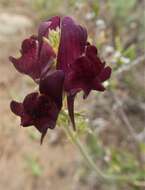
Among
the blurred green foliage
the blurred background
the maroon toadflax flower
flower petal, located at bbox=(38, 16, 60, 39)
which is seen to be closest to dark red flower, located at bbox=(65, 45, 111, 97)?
the maroon toadflax flower

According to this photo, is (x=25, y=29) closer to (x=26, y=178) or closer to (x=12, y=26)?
(x=12, y=26)

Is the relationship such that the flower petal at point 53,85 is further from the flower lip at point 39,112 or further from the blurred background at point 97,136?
the blurred background at point 97,136

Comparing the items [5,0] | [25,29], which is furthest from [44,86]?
[5,0]

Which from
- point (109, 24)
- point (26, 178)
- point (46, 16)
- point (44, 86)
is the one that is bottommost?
point (26, 178)

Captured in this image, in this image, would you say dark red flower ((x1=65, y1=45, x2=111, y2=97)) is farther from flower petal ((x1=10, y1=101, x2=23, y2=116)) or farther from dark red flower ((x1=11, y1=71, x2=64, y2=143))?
flower petal ((x1=10, y1=101, x2=23, y2=116))

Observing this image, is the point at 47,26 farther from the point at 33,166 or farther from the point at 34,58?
the point at 33,166

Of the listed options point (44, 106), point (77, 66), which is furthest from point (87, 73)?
point (44, 106)

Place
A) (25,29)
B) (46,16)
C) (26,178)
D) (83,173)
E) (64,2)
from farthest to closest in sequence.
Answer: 1. (25,29)
2. (46,16)
3. (64,2)
4. (26,178)
5. (83,173)

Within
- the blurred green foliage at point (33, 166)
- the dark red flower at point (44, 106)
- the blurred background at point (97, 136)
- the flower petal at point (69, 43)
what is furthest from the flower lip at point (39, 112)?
the blurred green foliage at point (33, 166)
